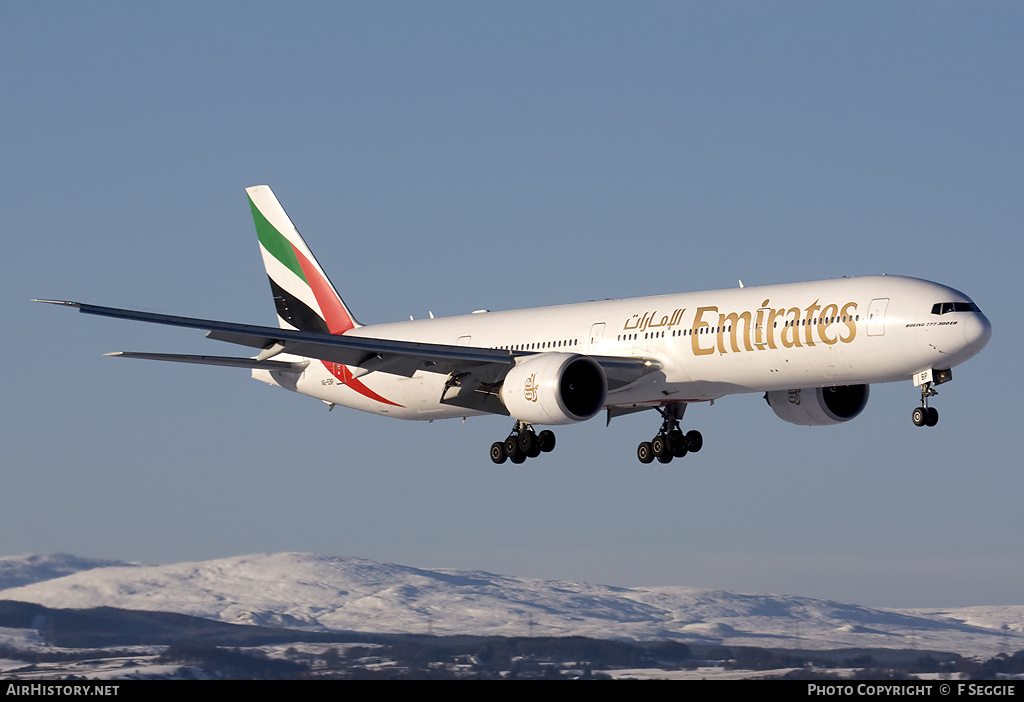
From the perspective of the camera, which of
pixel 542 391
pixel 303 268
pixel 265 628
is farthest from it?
pixel 265 628

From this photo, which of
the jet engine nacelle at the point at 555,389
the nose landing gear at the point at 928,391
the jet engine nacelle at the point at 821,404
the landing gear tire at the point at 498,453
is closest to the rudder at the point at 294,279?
the landing gear tire at the point at 498,453

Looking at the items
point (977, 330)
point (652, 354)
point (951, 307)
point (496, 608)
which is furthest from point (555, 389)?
point (496, 608)

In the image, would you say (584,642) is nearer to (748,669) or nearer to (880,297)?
(748,669)

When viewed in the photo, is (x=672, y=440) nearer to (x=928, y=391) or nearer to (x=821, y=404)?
(x=821, y=404)

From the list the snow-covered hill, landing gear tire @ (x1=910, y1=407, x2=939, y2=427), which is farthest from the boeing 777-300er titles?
the snow-covered hill

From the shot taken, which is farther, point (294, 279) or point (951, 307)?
point (294, 279)
